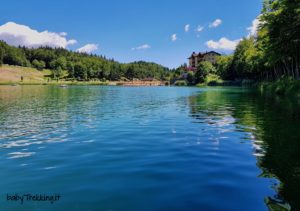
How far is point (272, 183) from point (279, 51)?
46.4m

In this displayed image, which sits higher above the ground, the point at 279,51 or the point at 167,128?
the point at 279,51

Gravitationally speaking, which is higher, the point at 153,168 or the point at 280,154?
the point at 280,154

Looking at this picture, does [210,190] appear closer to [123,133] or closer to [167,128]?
[123,133]

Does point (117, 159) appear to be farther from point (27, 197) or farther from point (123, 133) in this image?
point (123, 133)

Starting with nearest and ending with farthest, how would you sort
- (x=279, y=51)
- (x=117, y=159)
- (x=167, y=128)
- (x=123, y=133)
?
1. (x=117, y=159)
2. (x=123, y=133)
3. (x=167, y=128)
4. (x=279, y=51)

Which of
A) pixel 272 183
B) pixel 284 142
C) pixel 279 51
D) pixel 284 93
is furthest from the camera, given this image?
pixel 284 93

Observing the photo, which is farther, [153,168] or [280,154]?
[280,154]

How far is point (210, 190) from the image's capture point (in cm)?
1001

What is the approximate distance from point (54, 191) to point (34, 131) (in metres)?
13.5

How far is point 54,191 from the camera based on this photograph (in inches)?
395

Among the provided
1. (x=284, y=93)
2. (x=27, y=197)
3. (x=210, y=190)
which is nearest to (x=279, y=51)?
(x=284, y=93)

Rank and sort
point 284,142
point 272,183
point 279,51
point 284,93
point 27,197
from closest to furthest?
point 27,197 < point 272,183 < point 284,142 < point 279,51 < point 284,93

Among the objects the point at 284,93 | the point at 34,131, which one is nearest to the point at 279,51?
the point at 284,93

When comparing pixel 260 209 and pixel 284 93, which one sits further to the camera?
pixel 284 93
